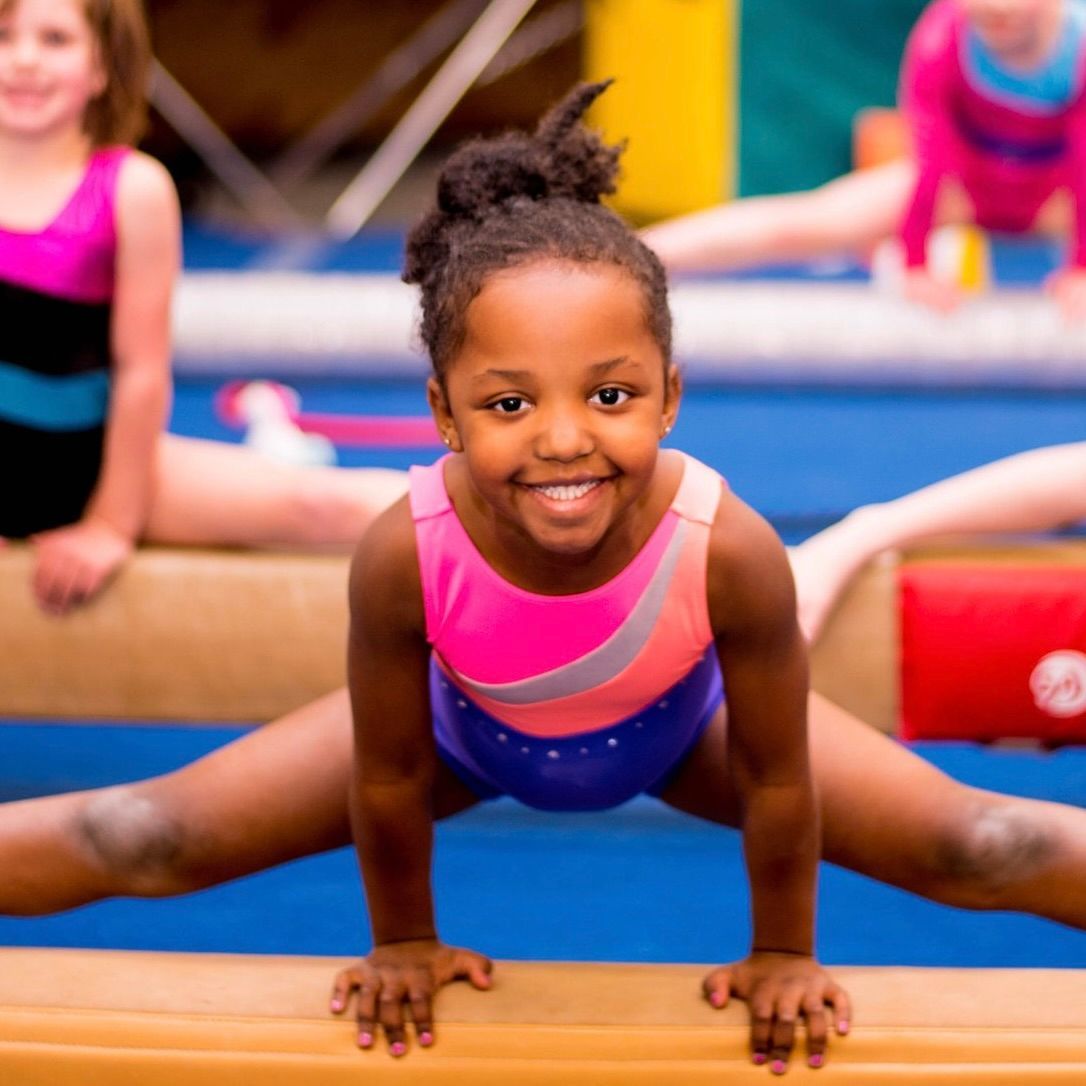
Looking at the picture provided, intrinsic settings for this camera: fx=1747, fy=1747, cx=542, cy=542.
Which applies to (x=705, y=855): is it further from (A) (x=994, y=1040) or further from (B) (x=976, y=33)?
(B) (x=976, y=33)

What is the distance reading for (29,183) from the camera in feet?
6.86

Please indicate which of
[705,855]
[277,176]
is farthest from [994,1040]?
[277,176]

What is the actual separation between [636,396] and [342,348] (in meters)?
2.21

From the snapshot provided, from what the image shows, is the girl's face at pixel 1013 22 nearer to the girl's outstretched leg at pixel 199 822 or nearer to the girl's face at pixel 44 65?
the girl's face at pixel 44 65

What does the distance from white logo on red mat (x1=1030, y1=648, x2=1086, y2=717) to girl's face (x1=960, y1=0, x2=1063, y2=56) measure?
5.99 feet

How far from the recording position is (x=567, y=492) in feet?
4.13

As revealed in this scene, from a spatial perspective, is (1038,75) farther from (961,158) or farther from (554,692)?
(554,692)

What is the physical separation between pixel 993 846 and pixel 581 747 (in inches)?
15.2

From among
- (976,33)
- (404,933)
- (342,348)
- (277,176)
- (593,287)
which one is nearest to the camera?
(593,287)

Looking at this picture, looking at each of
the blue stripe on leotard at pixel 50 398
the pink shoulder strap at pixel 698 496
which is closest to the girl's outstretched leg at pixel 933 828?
the pink shoulder strap at pixel 698 496

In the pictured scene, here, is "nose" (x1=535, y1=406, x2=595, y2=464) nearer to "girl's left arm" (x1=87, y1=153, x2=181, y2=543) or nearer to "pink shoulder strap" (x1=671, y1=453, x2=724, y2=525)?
"pink shoulder strap" (x1=671, y1=453, x2=724, y2=525)

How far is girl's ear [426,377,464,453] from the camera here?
132 cm

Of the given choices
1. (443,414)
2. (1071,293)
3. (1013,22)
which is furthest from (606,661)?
(1013,22)

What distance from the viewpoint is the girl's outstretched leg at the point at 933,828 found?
157 centimetres
